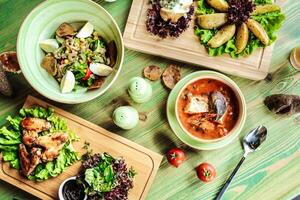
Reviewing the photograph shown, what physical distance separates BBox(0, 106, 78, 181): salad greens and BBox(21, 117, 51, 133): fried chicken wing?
25 mm

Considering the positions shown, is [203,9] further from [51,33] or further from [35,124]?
[35,124]

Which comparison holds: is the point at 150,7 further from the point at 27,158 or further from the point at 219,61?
the point at 27,158

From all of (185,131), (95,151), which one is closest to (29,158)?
(95,151)

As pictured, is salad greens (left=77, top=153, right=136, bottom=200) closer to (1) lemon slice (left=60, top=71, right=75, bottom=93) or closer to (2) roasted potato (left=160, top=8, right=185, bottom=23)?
(1) lemon slice (left=60, top=71, right=75, bottom=93)

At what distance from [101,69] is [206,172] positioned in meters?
0.68

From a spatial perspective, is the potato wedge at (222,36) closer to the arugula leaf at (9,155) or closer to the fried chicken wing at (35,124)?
the fried chicken wing at (35,124)

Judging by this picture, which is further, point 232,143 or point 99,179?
point 232,143

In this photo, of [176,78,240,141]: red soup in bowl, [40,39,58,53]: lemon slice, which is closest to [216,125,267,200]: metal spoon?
[176,78,240,141]: red soup in bowl

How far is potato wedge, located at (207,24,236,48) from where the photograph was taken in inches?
87.5

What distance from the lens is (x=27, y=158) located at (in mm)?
2193

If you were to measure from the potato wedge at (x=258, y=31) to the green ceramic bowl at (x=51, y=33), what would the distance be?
2.03 feet

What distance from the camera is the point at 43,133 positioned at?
222 cm

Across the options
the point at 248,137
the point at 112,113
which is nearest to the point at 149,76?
the point at 112,113

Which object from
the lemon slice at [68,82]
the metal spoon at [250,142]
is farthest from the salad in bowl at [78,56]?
the metal spoon at [250,142]
